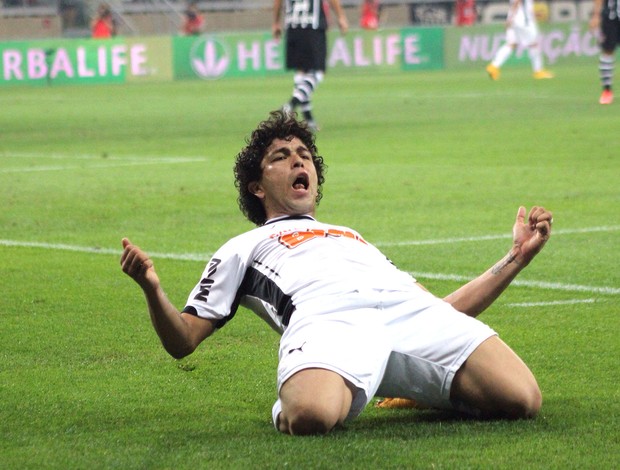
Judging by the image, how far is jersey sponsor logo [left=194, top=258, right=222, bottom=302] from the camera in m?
5.21

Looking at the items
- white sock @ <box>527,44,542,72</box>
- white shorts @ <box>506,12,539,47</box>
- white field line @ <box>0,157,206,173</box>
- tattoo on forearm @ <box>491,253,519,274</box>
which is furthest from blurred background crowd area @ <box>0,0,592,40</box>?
tattoo on forearm @ <box>491,253,519,274</box>

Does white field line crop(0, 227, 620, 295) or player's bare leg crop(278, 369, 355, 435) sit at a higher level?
player's bare leg crop(278, 369, 355, 435)

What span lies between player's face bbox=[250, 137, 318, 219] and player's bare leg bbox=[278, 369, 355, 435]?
0.90 m

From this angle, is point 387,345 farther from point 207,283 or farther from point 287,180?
point 287,180

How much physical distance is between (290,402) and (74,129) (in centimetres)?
1603

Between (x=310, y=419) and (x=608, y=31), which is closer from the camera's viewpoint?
(x=310, y=419)

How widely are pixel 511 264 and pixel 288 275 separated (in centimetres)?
81

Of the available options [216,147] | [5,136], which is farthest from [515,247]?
[5,136]

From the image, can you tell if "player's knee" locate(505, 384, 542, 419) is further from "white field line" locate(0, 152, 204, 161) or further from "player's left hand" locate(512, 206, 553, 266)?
"white field line" locate(0, 152, 204, 161)

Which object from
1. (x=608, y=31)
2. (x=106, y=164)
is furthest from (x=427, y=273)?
(x=608, y=31)

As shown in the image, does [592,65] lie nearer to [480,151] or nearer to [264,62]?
[264,62]

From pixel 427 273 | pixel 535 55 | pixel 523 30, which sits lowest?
pixel 535 55

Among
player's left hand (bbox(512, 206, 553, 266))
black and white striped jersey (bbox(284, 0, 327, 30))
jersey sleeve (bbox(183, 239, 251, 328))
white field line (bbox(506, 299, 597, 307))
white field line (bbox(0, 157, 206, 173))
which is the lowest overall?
white field line (bbox(0, 157, 206, 173))

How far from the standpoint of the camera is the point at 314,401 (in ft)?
15.3
